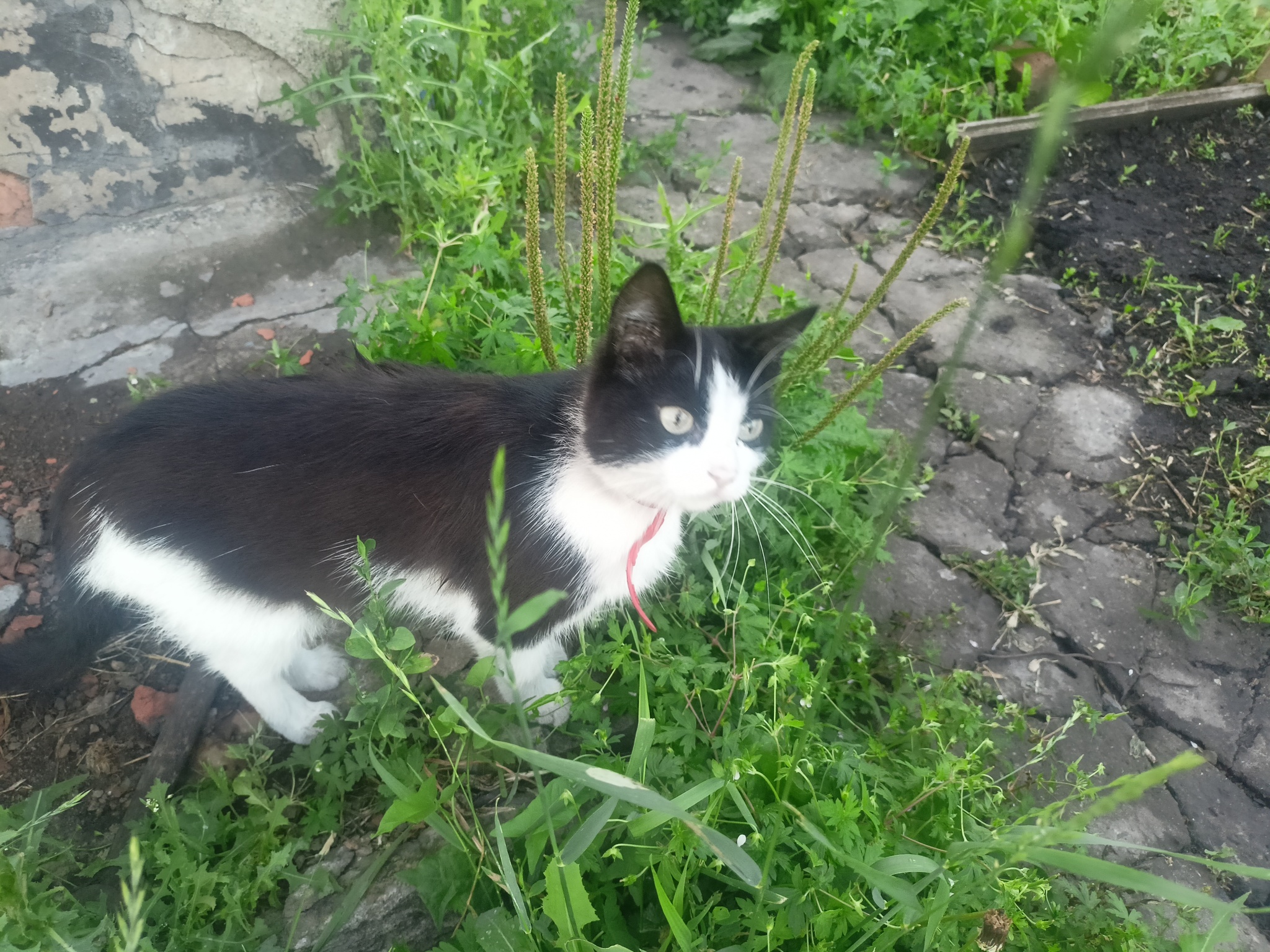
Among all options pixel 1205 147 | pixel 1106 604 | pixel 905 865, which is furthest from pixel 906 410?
pixel 1205 147

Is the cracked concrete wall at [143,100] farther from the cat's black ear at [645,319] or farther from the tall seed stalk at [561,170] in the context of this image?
the cat's black ear at [645,319]

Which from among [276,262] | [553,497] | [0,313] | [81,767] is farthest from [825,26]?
[81,767]

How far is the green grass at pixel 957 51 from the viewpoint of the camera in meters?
3.26

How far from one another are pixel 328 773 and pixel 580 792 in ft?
2.15

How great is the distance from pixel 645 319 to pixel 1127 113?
3291 mm

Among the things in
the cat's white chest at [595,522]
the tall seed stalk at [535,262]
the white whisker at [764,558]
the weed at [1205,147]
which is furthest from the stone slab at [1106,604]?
the weed at [1205,147]

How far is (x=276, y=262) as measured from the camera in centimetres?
258

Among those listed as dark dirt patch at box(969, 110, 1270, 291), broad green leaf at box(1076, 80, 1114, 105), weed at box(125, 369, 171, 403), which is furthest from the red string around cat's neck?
broad green leaf at box(1076, 80, 1114, 105)

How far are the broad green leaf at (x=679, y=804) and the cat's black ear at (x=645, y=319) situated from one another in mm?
746

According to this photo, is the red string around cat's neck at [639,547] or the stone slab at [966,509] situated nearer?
the red string around cat's neck at [639,547]

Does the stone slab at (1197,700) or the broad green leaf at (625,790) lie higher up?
the broad green leaf at (625,790)

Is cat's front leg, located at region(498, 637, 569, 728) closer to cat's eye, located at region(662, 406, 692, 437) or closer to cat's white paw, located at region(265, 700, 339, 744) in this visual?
cat's white paw, located at region(265, 700, 339, 744)

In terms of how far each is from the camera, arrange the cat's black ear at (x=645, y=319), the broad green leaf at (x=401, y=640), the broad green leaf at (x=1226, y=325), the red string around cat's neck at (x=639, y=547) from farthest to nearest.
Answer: the broad green leaf at (x=1226, y=325) < the red string around cat's neck at (x=639, y=547) < the cat's black ear at (x=645, y=319) < the broad green leaf at (x=401, y=640)

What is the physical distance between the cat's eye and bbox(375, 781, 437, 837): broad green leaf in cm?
73
